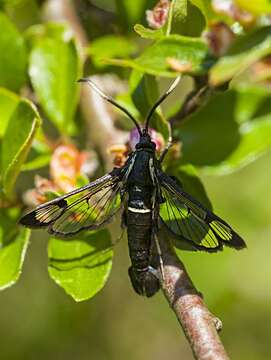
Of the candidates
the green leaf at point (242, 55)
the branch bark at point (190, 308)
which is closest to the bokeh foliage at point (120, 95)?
the green leaf at point (242, 55)

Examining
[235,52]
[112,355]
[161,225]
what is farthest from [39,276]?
[235,52]

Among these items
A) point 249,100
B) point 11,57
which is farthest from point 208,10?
point 11,57

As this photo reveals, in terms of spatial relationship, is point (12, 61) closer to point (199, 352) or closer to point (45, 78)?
point (45, 78)

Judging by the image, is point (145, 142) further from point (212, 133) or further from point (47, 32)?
point (47, 32)

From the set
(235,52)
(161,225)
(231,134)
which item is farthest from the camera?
(231,134)

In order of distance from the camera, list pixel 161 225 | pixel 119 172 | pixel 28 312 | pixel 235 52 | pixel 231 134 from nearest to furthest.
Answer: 1. pixel 235 52
2. pixel 161 225
3. pixel 119 172
4. pixel 231 134
5. pixel 28 312

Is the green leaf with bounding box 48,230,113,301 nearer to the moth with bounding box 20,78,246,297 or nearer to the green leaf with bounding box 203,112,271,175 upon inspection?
the moth with bounding box 20,78,246,297
